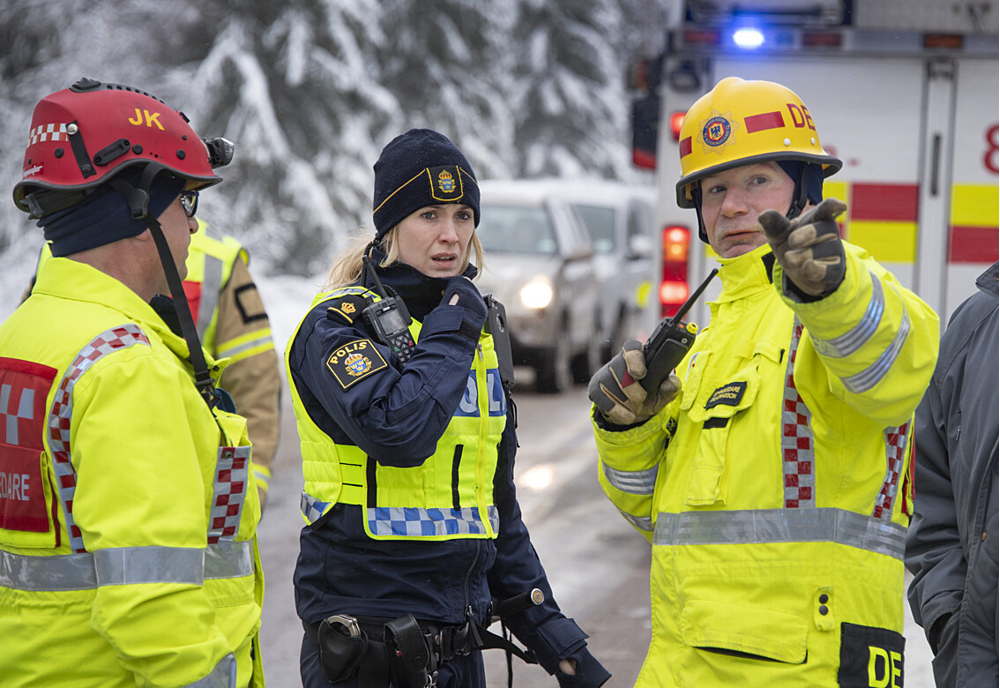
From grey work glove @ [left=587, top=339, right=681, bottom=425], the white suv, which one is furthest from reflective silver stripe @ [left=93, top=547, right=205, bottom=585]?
the white suv

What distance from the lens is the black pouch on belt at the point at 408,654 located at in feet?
7.97

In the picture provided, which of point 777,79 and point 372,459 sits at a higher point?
point 777,79

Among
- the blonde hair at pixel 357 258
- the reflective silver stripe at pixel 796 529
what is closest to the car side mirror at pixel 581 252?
the blonde hair at pixel 357 258

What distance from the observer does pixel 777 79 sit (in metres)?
5.73

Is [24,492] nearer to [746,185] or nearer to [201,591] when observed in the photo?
[201,591]

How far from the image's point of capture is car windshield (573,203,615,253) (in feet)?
45.9

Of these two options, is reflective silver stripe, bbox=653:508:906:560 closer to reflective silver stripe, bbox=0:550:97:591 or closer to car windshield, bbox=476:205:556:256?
reflective silver stripe, bbox=0:550:97:591

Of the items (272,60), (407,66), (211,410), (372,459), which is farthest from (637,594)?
(407,66)

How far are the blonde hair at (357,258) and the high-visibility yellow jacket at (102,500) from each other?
0.85 m

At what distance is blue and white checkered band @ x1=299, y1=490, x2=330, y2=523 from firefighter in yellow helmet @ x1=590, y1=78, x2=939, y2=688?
2.34 ft

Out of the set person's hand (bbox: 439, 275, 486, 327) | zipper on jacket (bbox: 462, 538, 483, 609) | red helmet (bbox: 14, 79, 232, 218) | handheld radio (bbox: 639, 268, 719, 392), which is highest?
red helmet (bbox: 14, 79, 232, 218)

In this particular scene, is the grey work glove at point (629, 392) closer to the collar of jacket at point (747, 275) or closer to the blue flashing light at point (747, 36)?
the collar of jacket at point (747, 275)

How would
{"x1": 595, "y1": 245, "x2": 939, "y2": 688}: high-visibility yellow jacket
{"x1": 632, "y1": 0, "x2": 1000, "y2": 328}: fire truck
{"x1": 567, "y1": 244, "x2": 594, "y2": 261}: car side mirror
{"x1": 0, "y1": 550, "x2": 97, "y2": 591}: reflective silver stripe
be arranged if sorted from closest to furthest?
1. {"x1": 0, "y1": 550, "x2": 97, "y2": 591}: reflective silver stripe
2. {"x1": 595, "y1": 245, "x2": 939, "y2": 688}: high-visibility yellow jacket
3. {"x1": 632, "y1": 0, "x2": 1000, "y2": 328}: fire truck
4. {"x1": 567, "y1": 244, "x2": 594, "y2": 261}: car side mirror

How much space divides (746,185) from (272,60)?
1981 cm
